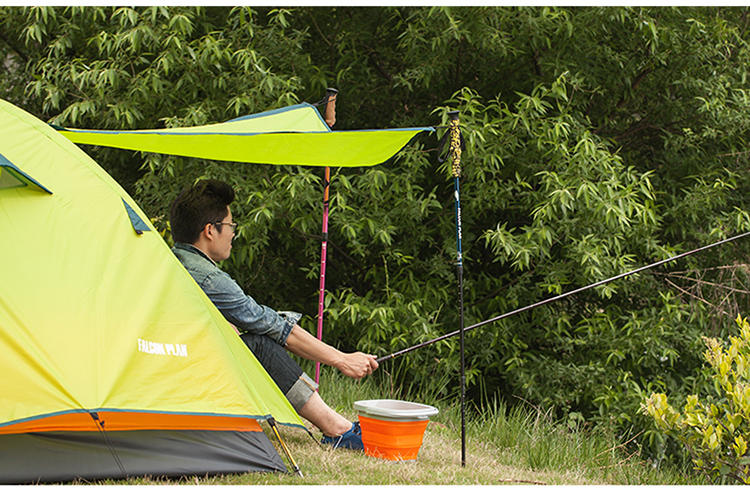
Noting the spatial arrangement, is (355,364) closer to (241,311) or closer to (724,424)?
(241,311)

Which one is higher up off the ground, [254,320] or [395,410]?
[254,320]

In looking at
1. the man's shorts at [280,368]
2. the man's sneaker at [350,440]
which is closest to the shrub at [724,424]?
the man's sneaker at [350,440]

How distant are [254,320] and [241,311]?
59 millimetres

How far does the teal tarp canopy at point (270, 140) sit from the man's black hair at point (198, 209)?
20cm

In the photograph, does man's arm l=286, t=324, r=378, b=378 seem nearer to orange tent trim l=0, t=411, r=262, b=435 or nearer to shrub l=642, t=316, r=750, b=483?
orange tent trim l=0, t=411, r=262, b=435

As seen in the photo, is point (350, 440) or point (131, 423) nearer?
point (131, 423)

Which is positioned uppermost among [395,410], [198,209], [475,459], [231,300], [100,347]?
[198,209]


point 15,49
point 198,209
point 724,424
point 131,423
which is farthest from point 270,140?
point 15,49

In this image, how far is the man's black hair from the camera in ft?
9.05

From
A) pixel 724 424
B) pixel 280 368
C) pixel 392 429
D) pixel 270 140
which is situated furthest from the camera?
pixel 724 424

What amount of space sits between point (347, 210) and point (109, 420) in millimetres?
2496

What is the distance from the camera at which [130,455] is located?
227 centimetres

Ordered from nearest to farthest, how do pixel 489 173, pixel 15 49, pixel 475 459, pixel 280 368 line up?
pixel 280 368, pixel 475 459, pixel 489 173, pixel 15 49

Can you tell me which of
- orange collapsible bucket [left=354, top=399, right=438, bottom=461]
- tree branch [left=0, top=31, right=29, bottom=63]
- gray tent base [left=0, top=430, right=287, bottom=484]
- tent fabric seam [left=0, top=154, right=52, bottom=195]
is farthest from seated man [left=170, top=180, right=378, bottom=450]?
tree branch [left=0, top=31, right=29, bottom=63]
